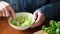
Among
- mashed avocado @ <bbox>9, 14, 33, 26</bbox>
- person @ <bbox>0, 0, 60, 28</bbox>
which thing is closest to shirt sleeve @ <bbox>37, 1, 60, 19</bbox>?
person @ <bbox>0, 0, 60, 28</bbox>

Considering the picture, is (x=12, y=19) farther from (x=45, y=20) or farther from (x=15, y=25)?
(x=45, y=20)

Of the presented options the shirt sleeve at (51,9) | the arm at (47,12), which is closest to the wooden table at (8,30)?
the arm at (47,12)

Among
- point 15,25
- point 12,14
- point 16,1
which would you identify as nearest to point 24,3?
point 16,1

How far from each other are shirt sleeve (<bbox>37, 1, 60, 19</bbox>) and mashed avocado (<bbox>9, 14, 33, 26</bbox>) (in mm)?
134

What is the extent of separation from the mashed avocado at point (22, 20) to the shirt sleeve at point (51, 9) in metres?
0.13

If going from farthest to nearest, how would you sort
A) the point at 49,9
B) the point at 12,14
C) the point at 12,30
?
the point at 49,9 → the point at 12,14 → the point at 12,30

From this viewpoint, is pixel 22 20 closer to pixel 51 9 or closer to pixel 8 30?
pixel 8 30

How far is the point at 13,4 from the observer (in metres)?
1.30

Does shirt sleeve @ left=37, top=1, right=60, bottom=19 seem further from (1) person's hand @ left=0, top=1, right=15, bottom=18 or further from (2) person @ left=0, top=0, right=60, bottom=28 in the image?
(1) person's hand @ left=0, top=1, right=15, bottom=18

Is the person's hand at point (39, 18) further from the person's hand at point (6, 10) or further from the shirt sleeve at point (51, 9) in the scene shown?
the person's hand at point (6, 10)

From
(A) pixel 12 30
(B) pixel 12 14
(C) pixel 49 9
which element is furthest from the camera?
(C) pixel 49 9

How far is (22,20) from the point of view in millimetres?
1106

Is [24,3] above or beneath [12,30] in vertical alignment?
above

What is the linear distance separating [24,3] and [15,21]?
0.81 ft
